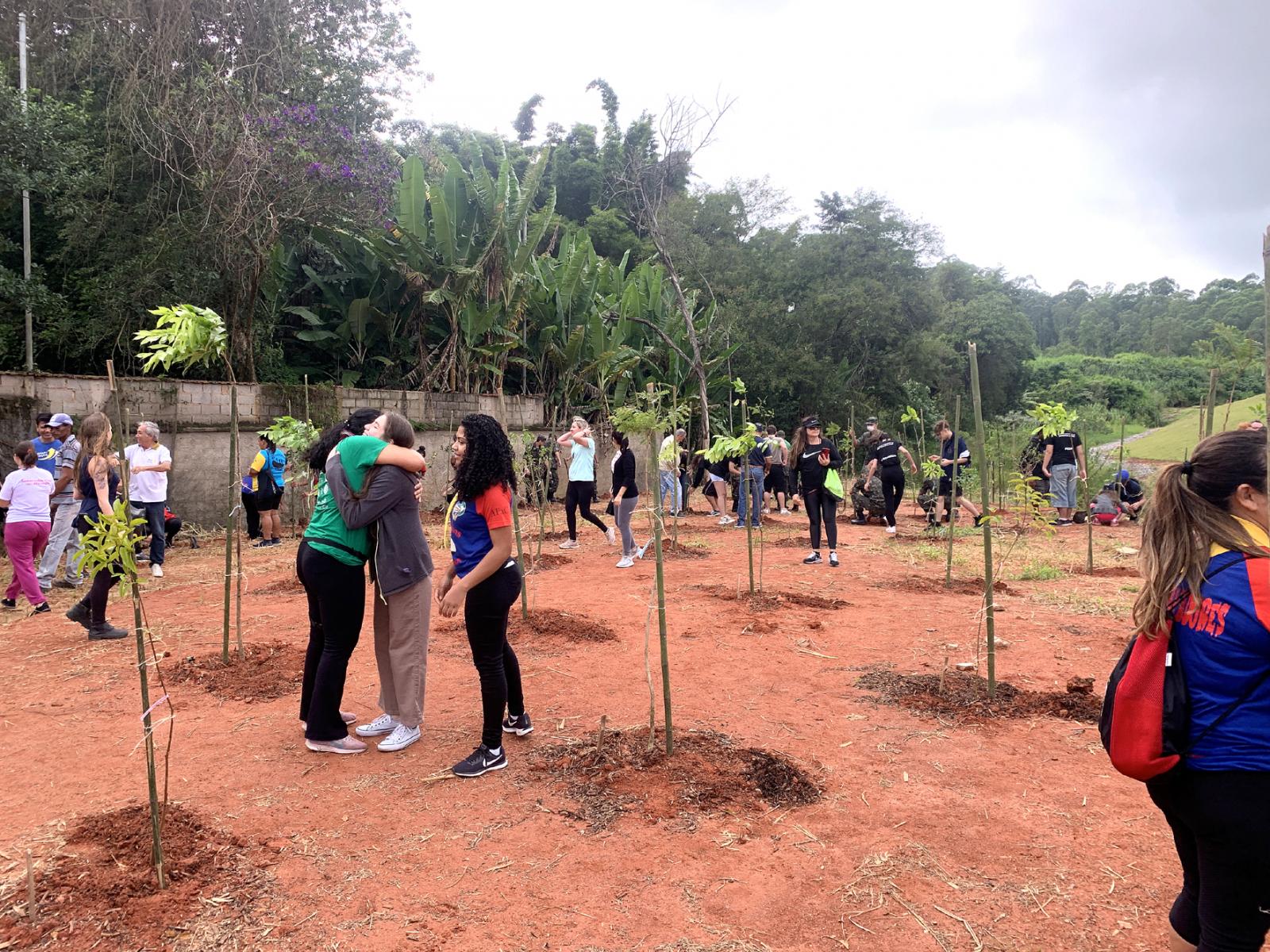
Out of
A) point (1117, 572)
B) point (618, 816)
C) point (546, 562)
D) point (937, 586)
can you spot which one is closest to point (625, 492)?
point (546, 562)

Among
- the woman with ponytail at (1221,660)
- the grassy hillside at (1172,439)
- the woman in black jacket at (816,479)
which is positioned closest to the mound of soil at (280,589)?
the woman in black jacket at (816,479)

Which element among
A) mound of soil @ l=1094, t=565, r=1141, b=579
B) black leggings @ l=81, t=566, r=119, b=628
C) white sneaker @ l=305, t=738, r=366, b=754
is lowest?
white sneaker @ l=305, t=738, r=366, b=754

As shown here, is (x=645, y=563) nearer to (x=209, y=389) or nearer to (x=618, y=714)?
(x=618, y=714)

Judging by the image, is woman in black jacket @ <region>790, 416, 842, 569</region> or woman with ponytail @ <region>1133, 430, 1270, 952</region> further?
woman in black jacket @ <region>790, 416, 842, 569</region>

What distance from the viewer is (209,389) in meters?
11.7

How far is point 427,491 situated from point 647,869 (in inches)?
485

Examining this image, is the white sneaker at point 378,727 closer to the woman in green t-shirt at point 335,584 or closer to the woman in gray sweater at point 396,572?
the woman in gray sweater at point 396,572

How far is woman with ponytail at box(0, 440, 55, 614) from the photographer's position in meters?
6.80

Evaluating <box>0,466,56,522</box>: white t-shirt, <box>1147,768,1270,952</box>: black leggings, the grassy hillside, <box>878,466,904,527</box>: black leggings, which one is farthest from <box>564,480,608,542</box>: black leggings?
the grassy hillside

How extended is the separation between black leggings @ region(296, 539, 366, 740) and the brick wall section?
16.9ft

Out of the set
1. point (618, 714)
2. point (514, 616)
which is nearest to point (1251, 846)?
point (618, 714)

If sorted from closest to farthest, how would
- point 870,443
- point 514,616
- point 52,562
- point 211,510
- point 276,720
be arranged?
point 276,720, point 514,616, point 52,562, point 211,510, point 870,443

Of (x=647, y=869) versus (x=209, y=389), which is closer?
(x=647, y=869)

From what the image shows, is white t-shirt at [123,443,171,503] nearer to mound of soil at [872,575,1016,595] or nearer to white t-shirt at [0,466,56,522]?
white t-shirt at [0,466,56,522]
